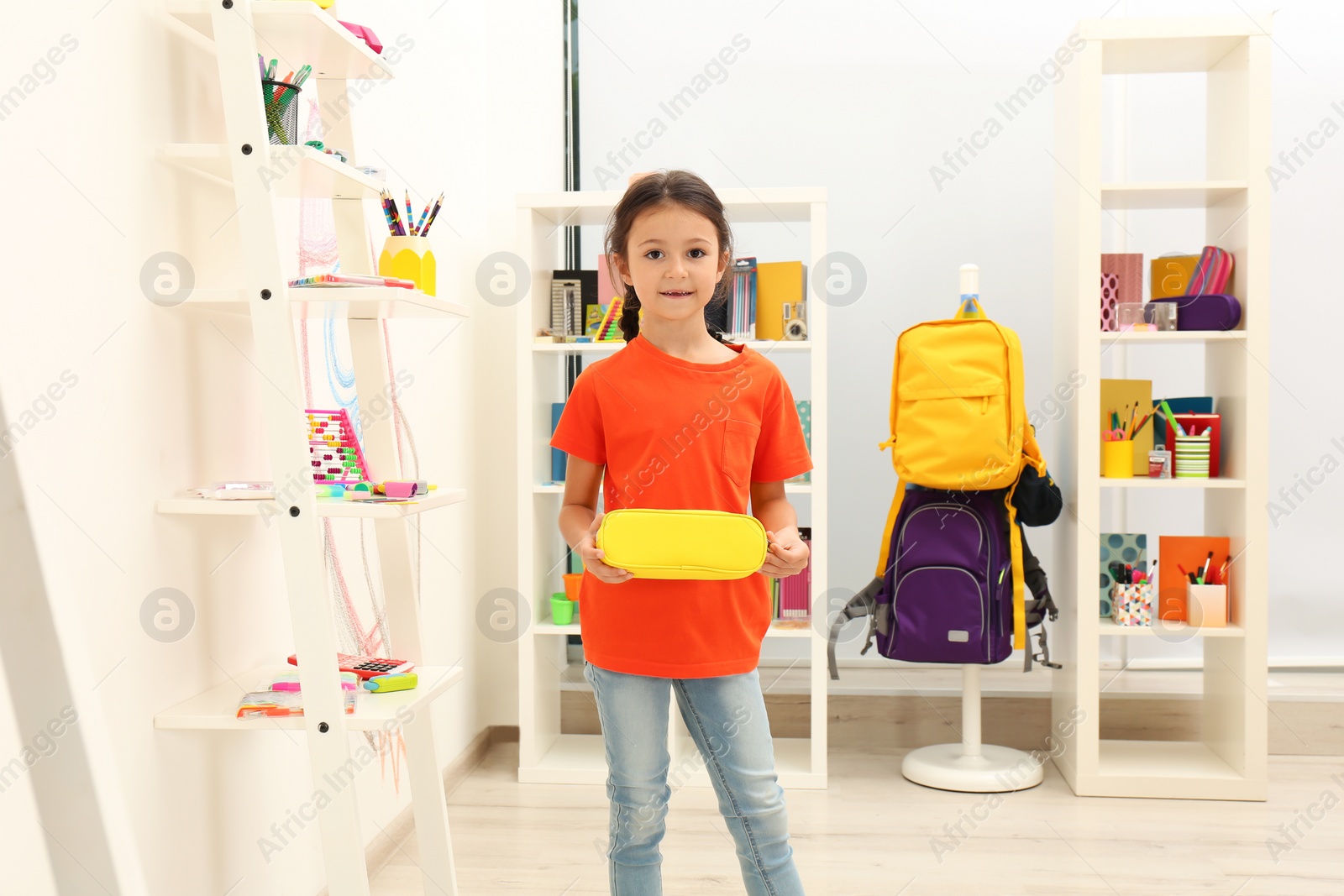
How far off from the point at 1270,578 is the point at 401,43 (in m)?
2.97

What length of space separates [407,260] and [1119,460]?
1.97 metres

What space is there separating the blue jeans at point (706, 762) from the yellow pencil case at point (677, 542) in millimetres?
180

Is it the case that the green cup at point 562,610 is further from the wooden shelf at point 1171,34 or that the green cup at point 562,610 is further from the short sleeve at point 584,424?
the wooden shelf at point 1171,34

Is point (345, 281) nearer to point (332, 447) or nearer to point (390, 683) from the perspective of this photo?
point (332, 447)

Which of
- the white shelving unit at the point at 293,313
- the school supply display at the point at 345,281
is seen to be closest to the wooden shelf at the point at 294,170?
the white shelving unit at the point at 293,313

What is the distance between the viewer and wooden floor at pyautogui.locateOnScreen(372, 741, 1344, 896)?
2.19 metres

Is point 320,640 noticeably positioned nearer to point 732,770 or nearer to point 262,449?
point 262,449

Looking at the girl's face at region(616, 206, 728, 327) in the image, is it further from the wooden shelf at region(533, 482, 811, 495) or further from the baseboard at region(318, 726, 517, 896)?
the wooden shelf at region(533, 482, 811, 495)

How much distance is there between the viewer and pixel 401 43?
97.2 inches

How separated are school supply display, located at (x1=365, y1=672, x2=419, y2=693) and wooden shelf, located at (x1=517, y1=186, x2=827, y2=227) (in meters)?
1.55

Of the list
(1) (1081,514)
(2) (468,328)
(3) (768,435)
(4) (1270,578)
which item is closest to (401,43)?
(2) (468,328)

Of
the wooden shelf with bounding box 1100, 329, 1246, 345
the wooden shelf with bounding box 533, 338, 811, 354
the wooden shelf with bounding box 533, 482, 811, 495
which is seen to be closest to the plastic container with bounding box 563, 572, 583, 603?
the wooden shelf with bounding box 533, 482, 811, 495

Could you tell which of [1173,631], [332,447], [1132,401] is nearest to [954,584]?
[1173,631]

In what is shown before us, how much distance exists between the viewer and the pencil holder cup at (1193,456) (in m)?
2.79
